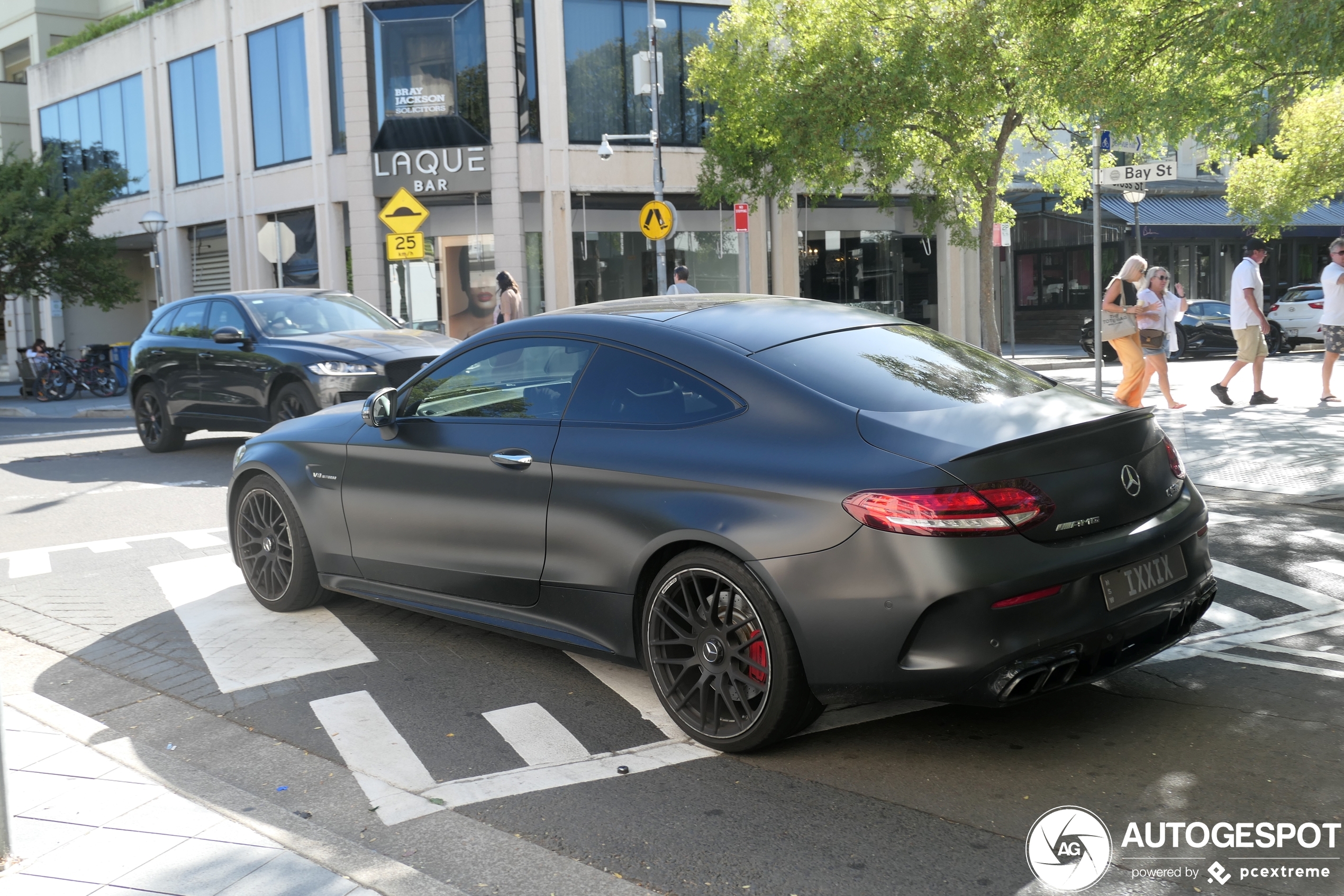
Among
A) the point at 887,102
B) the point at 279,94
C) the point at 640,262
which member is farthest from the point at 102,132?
the point at 887,102

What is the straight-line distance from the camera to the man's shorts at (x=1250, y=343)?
562 inches

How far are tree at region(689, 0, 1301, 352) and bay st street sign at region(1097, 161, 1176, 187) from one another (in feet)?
3.80

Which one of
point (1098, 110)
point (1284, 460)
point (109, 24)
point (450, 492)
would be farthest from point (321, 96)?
point (450, 492)

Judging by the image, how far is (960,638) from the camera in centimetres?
369

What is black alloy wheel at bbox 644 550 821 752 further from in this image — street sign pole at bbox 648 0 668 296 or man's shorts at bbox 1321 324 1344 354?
street sign pole at bbox 648 0 668 296

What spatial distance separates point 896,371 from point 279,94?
28783mm

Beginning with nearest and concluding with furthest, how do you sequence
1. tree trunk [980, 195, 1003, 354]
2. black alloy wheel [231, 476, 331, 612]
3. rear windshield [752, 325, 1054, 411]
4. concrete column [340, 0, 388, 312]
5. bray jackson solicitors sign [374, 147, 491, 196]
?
rear windshield [752, 325, 1054, 411] < black alloy wheel [231, 476, 331, 612] < tree trunk [980, 195, 1003, 354] < bray jackson solicitors sign [374, 147, 491, 196] < concrete column [340, 0, 388, 312]

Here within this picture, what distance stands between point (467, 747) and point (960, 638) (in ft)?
5.90

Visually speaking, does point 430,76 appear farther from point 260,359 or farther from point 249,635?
point 249,635

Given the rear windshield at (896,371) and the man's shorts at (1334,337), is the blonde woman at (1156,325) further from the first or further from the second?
the rear windshield at (896,371)

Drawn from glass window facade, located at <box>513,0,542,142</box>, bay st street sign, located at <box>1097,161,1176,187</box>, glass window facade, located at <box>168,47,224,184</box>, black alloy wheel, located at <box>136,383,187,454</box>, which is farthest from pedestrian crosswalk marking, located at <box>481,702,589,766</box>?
glass window facade, located at <box>168,47,224,184</box>

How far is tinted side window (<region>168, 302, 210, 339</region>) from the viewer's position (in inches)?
514

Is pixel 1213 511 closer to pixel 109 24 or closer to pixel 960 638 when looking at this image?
pixel 960 638

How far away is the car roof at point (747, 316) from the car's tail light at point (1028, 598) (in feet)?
4.25
